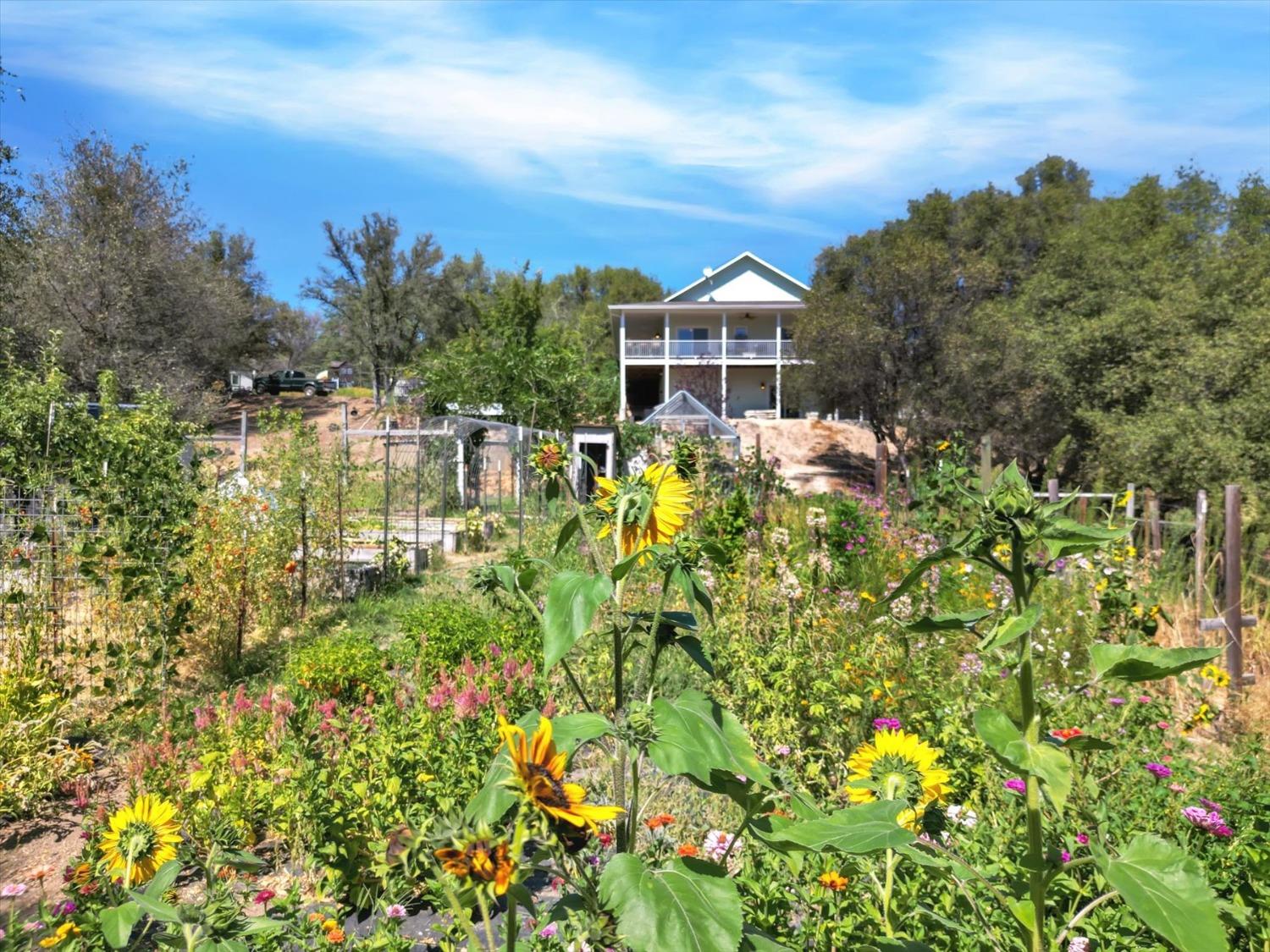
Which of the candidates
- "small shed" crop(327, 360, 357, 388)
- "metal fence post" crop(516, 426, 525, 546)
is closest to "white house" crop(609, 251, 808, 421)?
"small shed" crop(327, 360, 357, 388)

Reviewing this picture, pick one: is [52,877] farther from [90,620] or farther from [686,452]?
[686,452]

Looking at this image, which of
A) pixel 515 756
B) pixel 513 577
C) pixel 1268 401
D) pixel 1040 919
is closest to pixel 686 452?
pixel 513 577

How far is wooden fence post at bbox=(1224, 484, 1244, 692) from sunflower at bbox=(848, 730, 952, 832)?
449 cm

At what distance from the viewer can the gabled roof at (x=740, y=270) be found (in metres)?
34.9

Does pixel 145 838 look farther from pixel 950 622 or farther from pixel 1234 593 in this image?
pixel 1234 593

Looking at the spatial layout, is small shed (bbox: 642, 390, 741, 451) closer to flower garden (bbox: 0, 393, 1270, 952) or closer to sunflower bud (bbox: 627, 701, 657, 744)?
flower garden (bbox: 0, 393, 1270, 952)

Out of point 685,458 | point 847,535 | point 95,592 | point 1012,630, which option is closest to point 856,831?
point 1012,630

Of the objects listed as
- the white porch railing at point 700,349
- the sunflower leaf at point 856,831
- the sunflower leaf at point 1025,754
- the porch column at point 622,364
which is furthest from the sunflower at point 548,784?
the white porch railing at point 700,349

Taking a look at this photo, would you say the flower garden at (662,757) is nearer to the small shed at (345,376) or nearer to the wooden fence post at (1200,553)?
the wooden fence post at (1200,553)

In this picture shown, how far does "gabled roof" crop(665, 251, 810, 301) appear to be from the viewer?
34.9 metres

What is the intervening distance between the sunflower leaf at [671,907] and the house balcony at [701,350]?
3311cm

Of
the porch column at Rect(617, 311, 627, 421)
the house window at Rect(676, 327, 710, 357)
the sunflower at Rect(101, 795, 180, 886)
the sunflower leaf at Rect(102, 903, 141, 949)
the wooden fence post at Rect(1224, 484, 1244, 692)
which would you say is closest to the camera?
the sunflower leaf at Rect(102, 903, 141, 949)

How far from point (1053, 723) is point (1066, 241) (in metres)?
20.1

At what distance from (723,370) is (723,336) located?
4.52 feet
